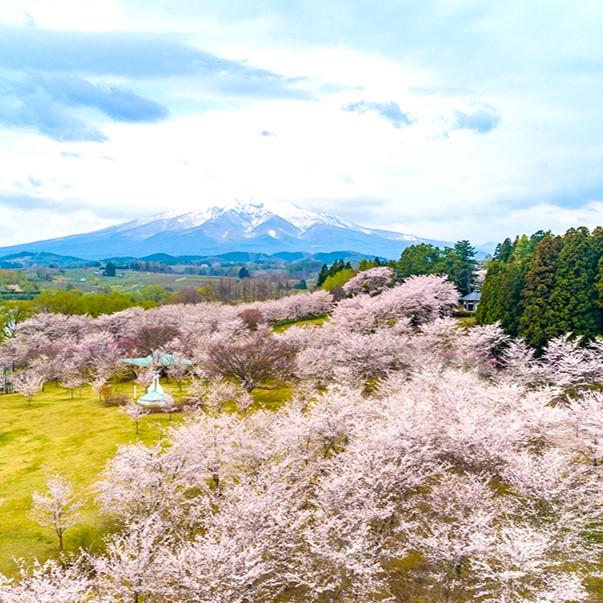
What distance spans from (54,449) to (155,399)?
9158 millimetres

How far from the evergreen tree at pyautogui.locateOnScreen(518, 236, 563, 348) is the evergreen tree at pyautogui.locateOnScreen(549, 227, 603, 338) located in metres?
0.49

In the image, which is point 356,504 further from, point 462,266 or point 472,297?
point 462,266

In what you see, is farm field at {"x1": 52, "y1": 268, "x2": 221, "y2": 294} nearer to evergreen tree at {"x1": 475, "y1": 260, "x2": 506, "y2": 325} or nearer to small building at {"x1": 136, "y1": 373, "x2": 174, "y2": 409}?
evergreen tree at {"x1": 475, "y1": 260, "x2": 506, "y2": 325}

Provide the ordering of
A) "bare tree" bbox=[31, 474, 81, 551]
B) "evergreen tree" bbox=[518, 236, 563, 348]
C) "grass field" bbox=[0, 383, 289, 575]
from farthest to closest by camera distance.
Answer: "evergreen tree" bbox=[518, 236, 563, 348]
"grass field" bbox=[0, 383, 289, 575]
"bare tree" bbox=[31, 474, 81, 551]

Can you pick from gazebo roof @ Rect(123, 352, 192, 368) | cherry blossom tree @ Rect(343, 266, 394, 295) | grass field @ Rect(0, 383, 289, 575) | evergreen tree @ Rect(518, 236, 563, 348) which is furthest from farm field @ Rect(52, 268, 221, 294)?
evergreen tree @ Rect(518, 236, 563, 348)

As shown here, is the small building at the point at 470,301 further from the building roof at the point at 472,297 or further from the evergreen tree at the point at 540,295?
the evergreen tree at the point at 540,295

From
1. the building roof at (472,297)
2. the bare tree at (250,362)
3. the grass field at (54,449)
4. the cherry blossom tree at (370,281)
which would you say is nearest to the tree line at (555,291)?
the building roof at (472,297)

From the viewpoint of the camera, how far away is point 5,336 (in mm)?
61969

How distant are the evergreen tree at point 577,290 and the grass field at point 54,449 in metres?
25.0

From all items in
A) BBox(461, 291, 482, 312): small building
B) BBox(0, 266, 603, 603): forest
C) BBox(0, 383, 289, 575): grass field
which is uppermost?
BBox(461, 291, 482, 312): small building

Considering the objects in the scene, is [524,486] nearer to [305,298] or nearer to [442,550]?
[442,550]

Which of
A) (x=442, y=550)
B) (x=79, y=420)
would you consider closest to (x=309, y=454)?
(x=442, y=550)

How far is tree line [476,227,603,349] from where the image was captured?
123ft

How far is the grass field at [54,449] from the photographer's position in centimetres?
1873
